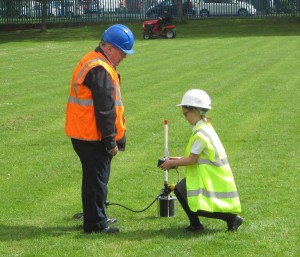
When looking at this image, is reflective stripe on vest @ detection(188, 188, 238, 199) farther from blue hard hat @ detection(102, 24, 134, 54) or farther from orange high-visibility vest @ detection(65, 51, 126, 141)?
blue hard hat @ detection(102, 24, 134, 54)

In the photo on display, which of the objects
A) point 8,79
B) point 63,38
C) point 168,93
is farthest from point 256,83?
point 63,38

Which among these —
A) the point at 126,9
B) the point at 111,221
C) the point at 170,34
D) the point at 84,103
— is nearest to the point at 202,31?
the point at 170,34

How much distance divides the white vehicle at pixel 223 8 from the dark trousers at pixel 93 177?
46.7 metres

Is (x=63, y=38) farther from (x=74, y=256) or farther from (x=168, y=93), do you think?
(x=74, y=256)

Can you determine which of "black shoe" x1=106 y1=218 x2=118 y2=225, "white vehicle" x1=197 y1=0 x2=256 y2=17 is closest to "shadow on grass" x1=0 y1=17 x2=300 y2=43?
"white vehicle" x1=197 y1=0 x2=256 y2=17

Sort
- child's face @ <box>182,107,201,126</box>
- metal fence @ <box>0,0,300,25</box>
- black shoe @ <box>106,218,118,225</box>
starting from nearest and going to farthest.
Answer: child's face @ <box>182,107,201,126</box>, black shoe @ <box>106,218,118,225</box>, metal fence @ <box>0,0,300,25</box>

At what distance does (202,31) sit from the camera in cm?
4281

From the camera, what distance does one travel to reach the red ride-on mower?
1535 inches

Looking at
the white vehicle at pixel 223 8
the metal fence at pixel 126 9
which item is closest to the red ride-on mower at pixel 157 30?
the metal fence at pixel 126 9

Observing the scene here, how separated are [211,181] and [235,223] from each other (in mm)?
510

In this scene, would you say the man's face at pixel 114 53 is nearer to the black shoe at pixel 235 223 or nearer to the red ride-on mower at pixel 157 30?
the black shoe at pixel 235 223

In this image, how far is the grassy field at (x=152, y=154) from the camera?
24.8 feet

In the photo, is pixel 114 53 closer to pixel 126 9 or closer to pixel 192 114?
pixel 192 114

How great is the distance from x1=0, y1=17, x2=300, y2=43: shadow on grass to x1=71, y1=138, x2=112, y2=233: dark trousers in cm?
3122
